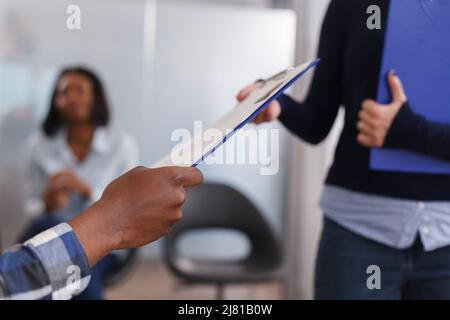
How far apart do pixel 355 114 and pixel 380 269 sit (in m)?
0.29

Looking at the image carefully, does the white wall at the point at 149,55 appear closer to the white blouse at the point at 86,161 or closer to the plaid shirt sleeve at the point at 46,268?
the white blouse at the point at 86,161

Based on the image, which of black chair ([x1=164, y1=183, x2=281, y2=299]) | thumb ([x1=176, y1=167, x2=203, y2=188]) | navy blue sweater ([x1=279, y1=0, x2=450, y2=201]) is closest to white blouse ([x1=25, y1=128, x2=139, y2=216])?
black chair ([x1=164, y1=183, x2=281, y2=299])

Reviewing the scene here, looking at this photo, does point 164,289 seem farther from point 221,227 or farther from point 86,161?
point 86,161

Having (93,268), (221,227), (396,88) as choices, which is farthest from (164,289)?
(396,88)

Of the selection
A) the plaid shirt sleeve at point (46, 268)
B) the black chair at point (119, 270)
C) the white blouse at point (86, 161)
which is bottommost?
the black chair at point (119, 270)

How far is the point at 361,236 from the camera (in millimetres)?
970

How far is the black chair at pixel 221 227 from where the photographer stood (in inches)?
82.9

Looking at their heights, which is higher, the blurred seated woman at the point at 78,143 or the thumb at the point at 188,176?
the thumb at the point at 188,176

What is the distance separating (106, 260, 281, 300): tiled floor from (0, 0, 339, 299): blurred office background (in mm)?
14

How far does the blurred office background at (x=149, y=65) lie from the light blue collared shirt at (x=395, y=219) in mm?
2056

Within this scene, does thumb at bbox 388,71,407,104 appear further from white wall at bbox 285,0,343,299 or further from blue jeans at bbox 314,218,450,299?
white wall at bbox 285,0,343,299

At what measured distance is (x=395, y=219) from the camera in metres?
0.94

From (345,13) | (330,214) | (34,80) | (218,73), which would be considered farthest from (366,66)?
(34,80)

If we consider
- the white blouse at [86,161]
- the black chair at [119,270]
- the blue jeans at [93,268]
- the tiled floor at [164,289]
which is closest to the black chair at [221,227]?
the black chair at [119,270]
